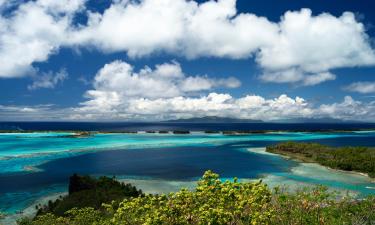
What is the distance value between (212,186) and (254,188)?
3.95ft

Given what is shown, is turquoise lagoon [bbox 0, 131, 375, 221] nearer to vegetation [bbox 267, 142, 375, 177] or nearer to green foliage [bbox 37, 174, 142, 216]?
vegetation [bbox 267, 142, 375, 177]

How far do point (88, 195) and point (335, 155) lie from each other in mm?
47946

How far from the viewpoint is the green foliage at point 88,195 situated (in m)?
28.5

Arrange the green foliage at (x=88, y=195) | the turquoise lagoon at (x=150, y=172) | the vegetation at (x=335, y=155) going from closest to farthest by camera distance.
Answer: the green foliage at (x=88, y=195), the turquoise lagoon at (x=150, y=172), the vegetation at (x=335, y=155)

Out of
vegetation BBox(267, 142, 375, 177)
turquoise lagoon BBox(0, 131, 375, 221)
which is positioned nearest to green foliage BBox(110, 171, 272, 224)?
turquoise lagoon BBox(0, 131, 375, 221)

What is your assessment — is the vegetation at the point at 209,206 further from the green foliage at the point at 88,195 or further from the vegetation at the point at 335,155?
the vegetation at the point at 335,155

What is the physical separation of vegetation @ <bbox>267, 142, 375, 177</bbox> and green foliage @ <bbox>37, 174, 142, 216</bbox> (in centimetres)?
3681

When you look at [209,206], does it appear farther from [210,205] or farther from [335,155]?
[335,155]

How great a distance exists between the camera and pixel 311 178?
1801 inches

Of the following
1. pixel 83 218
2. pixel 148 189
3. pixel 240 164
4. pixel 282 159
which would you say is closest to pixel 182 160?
pixel 240 164

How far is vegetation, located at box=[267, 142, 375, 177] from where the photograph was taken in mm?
52125

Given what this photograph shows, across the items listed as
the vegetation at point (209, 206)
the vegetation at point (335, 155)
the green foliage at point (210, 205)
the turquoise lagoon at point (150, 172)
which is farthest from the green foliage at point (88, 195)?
the vegetation at point (335, 155)

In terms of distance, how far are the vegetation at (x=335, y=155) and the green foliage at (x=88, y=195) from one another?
36.8m

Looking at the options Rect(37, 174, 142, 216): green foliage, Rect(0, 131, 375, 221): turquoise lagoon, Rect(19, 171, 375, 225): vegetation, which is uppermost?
Rect(19, 171, 375, 225): vegetation
